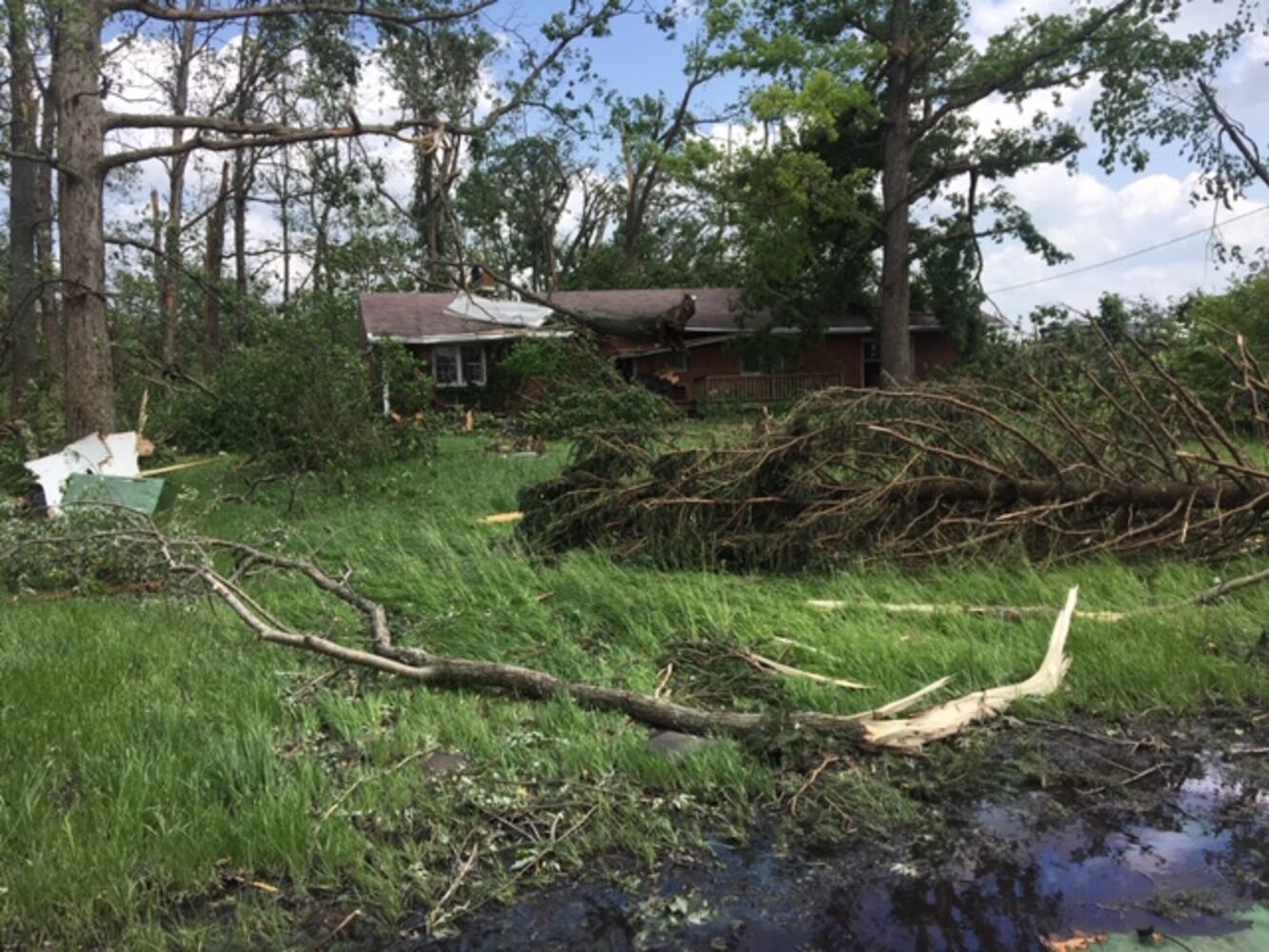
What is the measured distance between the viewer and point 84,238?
11.2m

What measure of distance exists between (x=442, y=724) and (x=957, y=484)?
431 cm

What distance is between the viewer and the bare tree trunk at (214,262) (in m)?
28.2

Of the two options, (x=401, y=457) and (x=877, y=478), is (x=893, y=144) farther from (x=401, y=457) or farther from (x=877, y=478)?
(x=877, y=478)

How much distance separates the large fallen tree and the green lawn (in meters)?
0.38

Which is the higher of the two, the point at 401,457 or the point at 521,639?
the point at 401,457

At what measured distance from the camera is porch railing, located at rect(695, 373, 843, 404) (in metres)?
26.3

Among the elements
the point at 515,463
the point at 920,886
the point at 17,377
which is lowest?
the point at 920,886

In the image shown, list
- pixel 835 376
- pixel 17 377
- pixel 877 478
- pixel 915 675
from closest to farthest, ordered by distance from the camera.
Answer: pixel 915 675, pixel 877 478, pixel 17 377, pixel 835 376

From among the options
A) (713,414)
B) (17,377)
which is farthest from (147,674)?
(713,414)

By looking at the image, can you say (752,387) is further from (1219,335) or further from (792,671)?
(792,671)

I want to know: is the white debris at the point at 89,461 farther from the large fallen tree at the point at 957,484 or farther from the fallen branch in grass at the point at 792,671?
the fallen branch in grass at the point at 792,671

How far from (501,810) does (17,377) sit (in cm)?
1835

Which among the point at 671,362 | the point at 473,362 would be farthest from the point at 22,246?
the point at 671,362

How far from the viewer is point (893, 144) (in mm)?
23656
